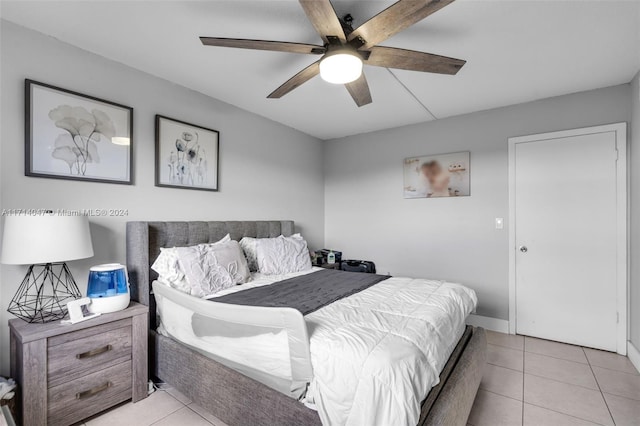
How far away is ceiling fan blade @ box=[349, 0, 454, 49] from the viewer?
51.1 inches

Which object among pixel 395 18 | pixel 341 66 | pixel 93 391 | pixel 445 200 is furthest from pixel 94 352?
pixel 445 200

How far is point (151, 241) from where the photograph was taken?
237 cm

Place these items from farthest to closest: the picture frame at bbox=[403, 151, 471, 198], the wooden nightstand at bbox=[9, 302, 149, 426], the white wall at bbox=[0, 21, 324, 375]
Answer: the picture frame at bbox=[403, 151, 471, 198]
the white wall at bbox=[0, 21, 324, 375]
the wooden nightstand at bbox=[9, 302, 149, 426]

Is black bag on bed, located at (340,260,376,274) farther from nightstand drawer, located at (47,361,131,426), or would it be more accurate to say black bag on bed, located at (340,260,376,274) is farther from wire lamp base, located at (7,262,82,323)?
wire lamp base, located at (7,262,82,323)

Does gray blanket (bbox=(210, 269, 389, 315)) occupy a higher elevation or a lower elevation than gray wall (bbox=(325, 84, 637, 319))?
lower

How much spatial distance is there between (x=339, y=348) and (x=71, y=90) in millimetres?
2497

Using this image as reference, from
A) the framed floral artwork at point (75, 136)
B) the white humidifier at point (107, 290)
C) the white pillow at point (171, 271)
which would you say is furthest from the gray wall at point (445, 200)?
the white humidifier at point (107, 290)

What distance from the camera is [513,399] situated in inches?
80.7

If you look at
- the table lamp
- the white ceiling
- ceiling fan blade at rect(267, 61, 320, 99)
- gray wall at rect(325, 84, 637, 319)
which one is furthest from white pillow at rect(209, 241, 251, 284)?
gray wall at rect(325, 84, 637, 319)

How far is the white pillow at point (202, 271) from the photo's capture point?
2197 mm

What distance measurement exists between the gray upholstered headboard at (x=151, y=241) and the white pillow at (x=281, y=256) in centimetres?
40

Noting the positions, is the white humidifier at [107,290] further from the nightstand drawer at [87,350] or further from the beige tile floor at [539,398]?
the beige tile floor at [539,398]

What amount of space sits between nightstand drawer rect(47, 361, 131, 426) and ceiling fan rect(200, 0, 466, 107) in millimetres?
2166

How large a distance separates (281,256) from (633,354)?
325 centimetres
